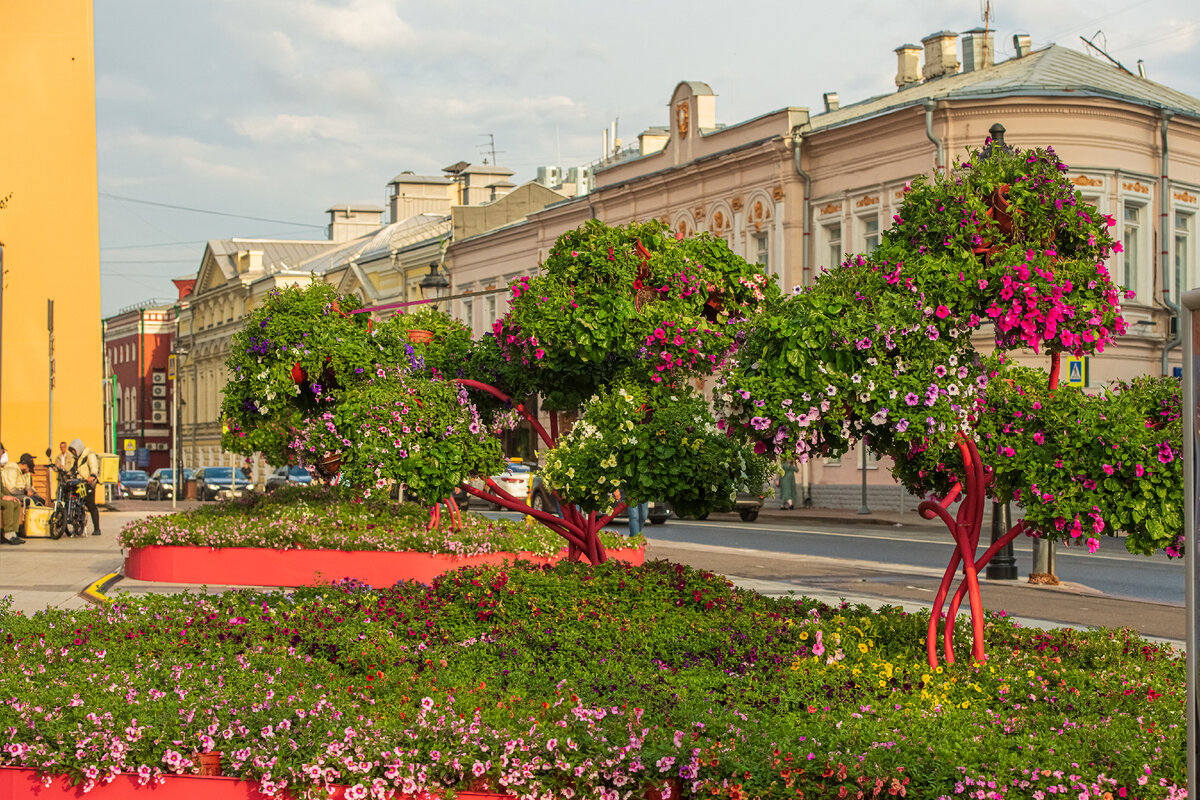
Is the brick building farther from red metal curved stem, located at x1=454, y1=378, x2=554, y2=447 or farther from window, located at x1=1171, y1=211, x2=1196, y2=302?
red metal curved stem, located at x1=454, y1=378, x2=554, y2=447

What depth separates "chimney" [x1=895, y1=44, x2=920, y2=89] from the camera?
4138 cm

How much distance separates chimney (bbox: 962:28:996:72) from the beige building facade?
51 mm

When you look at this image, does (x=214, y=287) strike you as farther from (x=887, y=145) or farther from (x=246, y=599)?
(x=246, y=599)

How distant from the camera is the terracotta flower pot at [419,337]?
38.1 ft

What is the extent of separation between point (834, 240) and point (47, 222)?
20.0 meters

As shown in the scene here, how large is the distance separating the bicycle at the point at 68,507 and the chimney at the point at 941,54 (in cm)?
2633

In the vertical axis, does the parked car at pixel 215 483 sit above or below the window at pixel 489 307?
below

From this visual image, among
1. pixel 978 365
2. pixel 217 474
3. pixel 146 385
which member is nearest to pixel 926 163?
pixel 978 365

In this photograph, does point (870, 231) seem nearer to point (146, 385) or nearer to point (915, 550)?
point (915, 550)

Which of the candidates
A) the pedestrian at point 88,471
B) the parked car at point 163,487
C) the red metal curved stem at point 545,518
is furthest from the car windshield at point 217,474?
the red metal curved stem at point 545,518

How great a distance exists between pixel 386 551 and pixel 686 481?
796 cm

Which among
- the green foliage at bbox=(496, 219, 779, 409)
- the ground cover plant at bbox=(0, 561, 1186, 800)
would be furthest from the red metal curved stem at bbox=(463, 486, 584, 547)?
the green foliage at bbox=(496, 219, 779, 409)

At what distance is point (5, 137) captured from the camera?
1169 inches

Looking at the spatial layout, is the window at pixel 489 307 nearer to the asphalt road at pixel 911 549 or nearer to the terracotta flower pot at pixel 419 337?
the asphalt road at pixel 911 549
